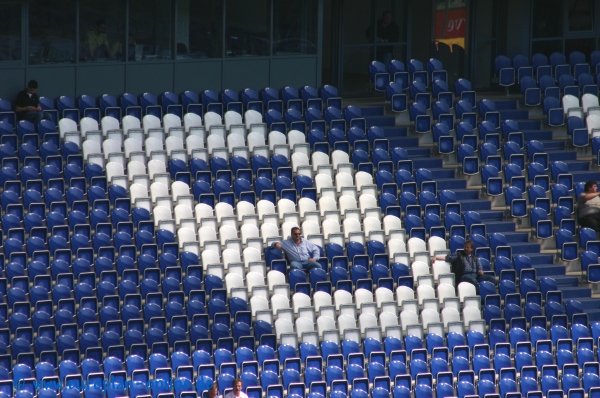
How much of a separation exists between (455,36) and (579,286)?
6.52 meters

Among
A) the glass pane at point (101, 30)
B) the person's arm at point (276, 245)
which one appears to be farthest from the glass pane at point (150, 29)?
the person's arm at point (276, 245)

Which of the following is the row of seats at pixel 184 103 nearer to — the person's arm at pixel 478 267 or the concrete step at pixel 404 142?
the concrete step at pixel 404 142

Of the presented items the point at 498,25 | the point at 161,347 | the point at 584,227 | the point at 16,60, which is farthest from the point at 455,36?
the point at 161,347

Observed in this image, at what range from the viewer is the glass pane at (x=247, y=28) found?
21812 millimetres

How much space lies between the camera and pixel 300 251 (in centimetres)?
1814

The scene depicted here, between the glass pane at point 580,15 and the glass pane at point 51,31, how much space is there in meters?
9.08

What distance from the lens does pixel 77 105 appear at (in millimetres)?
20531

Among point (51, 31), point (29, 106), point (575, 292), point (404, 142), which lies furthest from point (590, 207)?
point (51, 31)

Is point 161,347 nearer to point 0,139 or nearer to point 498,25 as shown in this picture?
point 0,139

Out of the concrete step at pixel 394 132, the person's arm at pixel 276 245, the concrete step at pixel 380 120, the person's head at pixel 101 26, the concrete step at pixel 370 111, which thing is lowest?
the person's arm at pixel 276 245

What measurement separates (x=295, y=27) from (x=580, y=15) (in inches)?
221

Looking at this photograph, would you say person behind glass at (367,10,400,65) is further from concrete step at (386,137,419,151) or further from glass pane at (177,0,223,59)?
glass pane at (177,0,223,59)

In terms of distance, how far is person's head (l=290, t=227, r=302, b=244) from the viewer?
710 inches

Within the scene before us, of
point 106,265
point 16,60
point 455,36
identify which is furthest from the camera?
point 455,36
